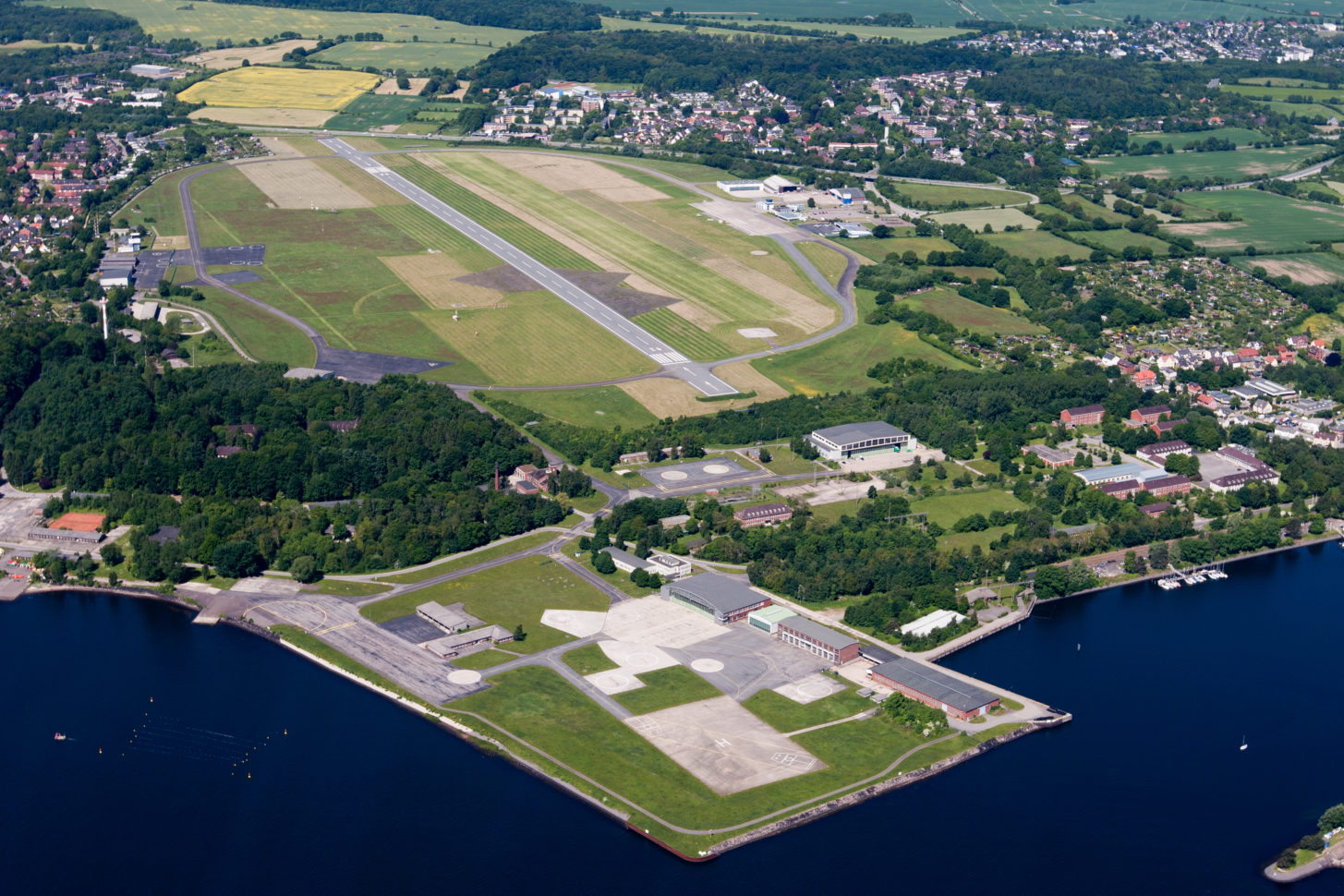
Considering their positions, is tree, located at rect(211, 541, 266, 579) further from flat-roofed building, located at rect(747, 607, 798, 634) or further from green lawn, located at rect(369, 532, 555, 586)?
flat-roofed building, located at rect(747, 607, 798, 634)

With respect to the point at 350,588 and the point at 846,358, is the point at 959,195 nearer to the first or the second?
the point at 846,358

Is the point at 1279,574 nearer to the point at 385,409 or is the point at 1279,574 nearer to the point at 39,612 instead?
the point at 385,409

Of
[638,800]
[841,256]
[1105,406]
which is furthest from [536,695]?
[841,256]

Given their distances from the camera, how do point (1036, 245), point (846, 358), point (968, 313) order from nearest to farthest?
point (846, 358) → point (968, 313) → point (1036, 245)

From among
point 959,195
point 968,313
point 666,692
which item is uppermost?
point 959,195

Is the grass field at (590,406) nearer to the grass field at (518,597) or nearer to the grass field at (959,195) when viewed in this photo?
the grass field at (518,597)

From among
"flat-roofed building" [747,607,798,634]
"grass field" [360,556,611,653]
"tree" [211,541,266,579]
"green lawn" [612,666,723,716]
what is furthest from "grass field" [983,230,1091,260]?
"tree" [211,541,266,579]

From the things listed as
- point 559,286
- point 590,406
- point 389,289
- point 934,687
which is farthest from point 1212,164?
point 934,687
